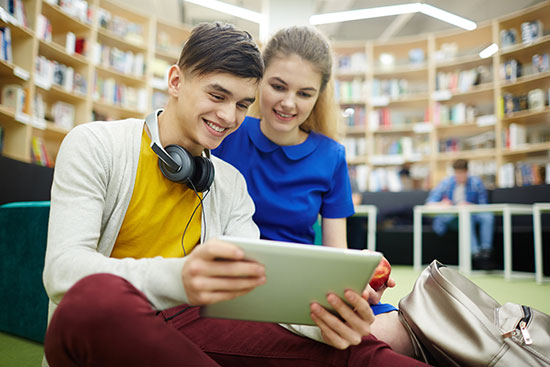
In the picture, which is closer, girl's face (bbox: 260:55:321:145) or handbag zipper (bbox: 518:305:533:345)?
handbag zipper (bbox: 518:305:533:345)

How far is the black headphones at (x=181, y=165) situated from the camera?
83 centimetres

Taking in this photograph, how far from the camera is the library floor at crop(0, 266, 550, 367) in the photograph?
1.22m

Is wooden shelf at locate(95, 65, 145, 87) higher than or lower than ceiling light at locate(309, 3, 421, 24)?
lower

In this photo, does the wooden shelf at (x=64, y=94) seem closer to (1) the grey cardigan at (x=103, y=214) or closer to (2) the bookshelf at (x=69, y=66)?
(2) the bookshelf at (x=69, y=66)

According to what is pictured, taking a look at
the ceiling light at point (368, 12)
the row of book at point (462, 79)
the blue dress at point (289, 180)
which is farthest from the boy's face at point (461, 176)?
the blue dress at point (289, 180)

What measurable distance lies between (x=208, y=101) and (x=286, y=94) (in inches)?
14.5

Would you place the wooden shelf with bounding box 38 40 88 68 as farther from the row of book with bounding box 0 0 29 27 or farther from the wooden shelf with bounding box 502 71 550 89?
the wooden shelf with bounding box 502 71 550 89

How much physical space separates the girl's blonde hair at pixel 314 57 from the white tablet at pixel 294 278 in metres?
0.79

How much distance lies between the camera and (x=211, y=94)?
90 cm

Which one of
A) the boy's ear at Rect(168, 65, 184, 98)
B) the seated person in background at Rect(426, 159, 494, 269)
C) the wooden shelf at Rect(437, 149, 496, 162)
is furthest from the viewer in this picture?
the wooden shelf at Rect(437, 149, 496, 162)

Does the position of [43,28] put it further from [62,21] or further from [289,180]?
[289,180]

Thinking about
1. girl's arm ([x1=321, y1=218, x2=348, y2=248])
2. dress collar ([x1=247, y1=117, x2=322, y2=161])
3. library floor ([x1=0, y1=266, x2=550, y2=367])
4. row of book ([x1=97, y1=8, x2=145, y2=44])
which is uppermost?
row of book ([x1=97, y1=8, x2=145, y2=44])

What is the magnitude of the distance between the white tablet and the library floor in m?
0.60

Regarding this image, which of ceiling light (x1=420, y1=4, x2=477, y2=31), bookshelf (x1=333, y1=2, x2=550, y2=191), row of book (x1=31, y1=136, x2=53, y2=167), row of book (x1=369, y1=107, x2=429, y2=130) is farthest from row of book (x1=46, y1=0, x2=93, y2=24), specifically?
ceiling light (x1=420, y1=4, x2=477, y2=31)
